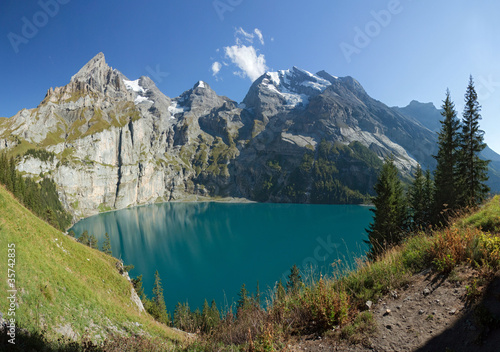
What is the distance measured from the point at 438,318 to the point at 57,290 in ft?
49.9

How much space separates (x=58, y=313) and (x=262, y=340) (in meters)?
10.8

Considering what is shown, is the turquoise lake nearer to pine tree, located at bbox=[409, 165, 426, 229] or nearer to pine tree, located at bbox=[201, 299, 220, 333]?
pine tree, located at bbox=[201, 299, 220, 333]

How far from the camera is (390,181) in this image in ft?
90.8

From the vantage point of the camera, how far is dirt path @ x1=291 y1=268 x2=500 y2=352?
379 centimetres

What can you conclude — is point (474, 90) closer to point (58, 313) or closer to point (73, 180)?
point (58, 313)

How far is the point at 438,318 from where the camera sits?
14.9ft

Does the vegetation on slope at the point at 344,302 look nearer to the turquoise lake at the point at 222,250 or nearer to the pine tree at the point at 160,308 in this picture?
the turquoise lake at the point at 222,250

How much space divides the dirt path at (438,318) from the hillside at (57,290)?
20.0 feet

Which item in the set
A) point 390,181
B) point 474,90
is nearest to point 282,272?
point 390,181

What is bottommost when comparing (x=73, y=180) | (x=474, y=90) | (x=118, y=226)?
(x=118, y=226)

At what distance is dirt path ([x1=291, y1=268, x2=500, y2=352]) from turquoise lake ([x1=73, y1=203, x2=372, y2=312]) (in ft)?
96.1

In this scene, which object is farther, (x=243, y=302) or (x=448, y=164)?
(x=243, y=302)

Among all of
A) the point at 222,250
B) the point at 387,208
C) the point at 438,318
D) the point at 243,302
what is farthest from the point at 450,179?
the point at 222,250

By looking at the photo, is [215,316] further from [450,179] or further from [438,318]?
[450,179]
